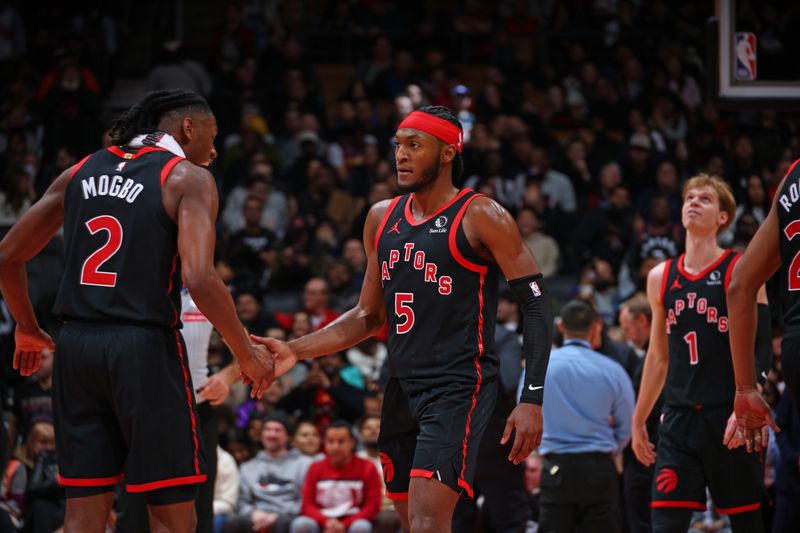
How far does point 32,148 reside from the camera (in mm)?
15172

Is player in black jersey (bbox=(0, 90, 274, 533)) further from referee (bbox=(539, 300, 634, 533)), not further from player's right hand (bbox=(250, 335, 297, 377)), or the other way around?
referee (bbox=(539, 300, 634, 533))

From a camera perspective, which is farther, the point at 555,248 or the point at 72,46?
the point at 72,46

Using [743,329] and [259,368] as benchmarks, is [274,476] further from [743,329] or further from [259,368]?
[743,329]

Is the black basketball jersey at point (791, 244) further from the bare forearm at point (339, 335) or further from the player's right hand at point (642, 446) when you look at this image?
the player's right hand at point (642, 446)

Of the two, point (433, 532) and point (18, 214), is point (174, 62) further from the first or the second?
point (433, 532)

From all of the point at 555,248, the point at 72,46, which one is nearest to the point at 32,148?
the point at 72,46

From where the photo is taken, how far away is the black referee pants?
781 cm

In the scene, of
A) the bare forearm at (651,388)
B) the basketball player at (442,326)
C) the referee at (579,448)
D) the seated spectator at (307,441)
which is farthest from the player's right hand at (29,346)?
the seated spectator at (307,441)

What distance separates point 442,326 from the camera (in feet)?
18.2

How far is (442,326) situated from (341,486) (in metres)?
4.91

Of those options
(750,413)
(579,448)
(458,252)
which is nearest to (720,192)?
(579,448)

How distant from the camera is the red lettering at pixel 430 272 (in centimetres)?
559

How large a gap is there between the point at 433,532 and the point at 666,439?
2.33 metres

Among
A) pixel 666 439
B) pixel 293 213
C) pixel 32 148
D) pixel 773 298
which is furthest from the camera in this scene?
pixel 32 148
